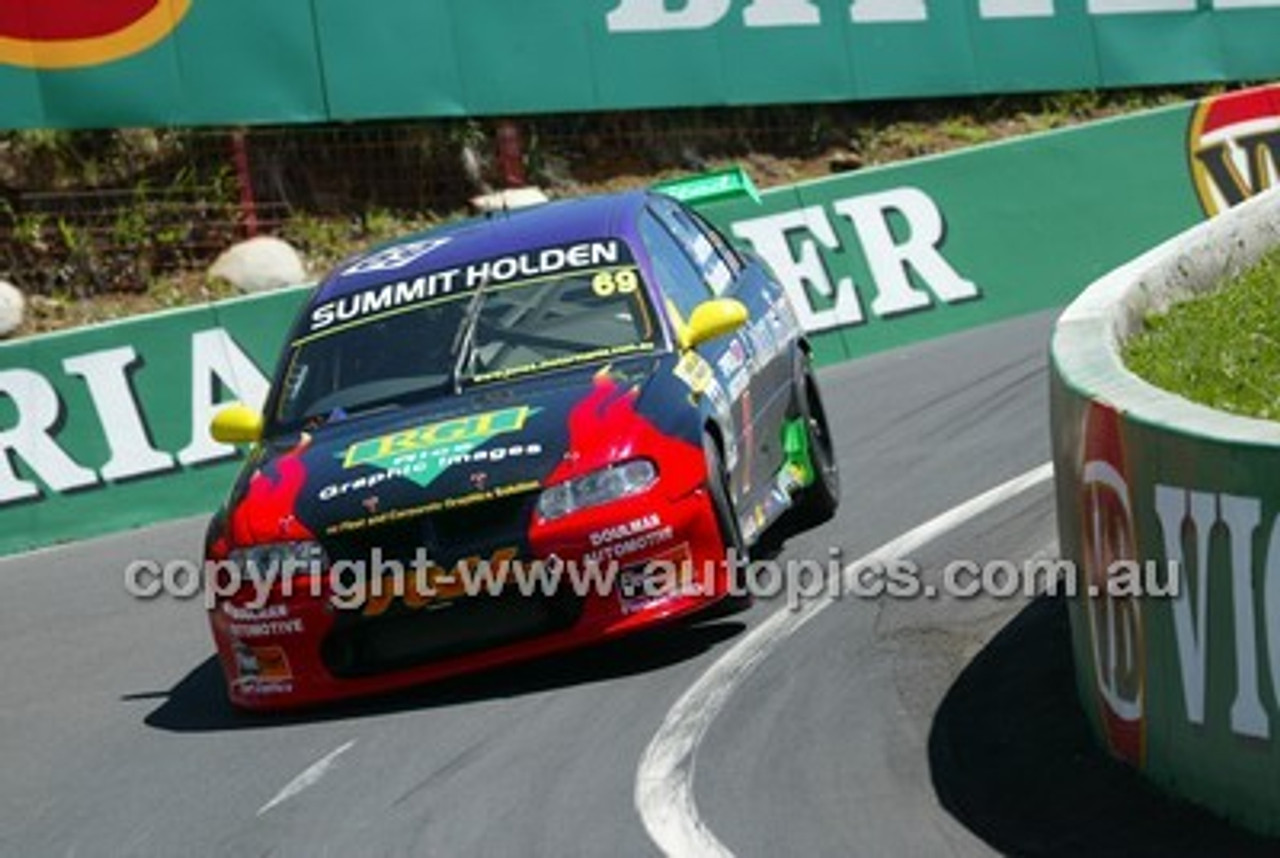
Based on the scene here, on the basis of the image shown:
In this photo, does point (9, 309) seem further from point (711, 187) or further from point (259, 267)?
point (711, 187)

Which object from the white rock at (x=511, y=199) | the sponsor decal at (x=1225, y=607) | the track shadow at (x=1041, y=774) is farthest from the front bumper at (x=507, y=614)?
the white rock at (x=511, y=199)

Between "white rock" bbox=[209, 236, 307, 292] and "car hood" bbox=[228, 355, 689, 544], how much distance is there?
865cm

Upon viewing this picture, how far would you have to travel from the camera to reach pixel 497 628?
29.7 feet

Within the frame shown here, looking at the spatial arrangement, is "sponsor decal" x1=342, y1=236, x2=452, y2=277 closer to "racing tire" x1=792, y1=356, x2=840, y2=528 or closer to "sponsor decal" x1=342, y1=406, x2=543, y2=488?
"sponsor decal" x1=342, y1=406, x2=543, y2=488

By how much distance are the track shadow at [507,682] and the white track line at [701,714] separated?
229 millimetres

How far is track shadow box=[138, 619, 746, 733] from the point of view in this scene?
9.22 meters

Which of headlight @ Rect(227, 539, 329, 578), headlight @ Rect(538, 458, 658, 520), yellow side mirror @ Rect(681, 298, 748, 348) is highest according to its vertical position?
yellow side mirror @ Rect(681, 298, 748, 348)

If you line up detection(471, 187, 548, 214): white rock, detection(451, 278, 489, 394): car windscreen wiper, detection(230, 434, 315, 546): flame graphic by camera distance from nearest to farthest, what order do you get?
detection(230, 434, 315, 546): flame graphic
detection(451, 278, 489, 394): car windscreen wiper
detection(471, 187, 548, 214): white rock

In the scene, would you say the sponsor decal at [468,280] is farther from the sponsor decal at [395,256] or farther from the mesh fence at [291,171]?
the mesh fence at [291,171]

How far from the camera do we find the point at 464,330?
10.3 meters

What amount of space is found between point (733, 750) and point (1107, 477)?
61.1 inches

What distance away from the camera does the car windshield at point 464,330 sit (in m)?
10.2

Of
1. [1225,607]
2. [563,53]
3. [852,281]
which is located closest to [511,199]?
[563,53]

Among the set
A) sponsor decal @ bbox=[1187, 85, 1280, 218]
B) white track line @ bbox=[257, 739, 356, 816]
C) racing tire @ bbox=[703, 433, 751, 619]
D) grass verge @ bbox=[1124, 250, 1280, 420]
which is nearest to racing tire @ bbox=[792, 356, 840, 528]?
racing tire @ bbox=[703, 433, 751, 619]
